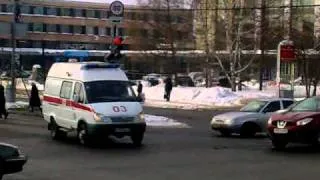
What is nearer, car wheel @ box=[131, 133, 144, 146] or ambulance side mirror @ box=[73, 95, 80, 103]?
car wheel @ box=[131, 133, 144, 146]

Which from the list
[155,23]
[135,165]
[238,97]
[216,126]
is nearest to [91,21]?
[155,23]

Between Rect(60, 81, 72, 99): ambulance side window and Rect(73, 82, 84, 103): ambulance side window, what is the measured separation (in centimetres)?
43

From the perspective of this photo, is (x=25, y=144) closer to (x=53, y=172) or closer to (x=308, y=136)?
(x=53, y=172)

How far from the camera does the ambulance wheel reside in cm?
1959

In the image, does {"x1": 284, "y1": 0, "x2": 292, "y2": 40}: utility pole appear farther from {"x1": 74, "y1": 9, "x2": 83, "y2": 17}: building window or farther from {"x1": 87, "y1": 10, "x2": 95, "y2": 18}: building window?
{"x1": 74, "y1": 9, "x2": 83, "y2": 17}: building window

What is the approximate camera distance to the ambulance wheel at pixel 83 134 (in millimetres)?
19594

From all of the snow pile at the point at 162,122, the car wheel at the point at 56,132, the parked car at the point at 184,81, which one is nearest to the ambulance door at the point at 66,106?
the car wheel at the point at 56,132

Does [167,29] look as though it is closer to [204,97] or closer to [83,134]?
[204,97]

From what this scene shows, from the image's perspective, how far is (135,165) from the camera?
1511cm

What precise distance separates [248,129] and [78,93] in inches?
258

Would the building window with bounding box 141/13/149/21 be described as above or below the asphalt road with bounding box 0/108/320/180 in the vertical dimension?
above

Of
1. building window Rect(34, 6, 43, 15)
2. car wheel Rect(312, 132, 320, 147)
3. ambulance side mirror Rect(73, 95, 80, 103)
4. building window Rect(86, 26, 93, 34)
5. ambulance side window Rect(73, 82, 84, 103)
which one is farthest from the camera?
building window Rect(86, 26, 93, 34)

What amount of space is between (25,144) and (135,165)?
19.1 feet

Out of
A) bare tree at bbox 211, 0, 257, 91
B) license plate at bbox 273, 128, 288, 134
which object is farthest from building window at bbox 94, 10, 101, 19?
license plate at bbox 273, 128, 288, 134
